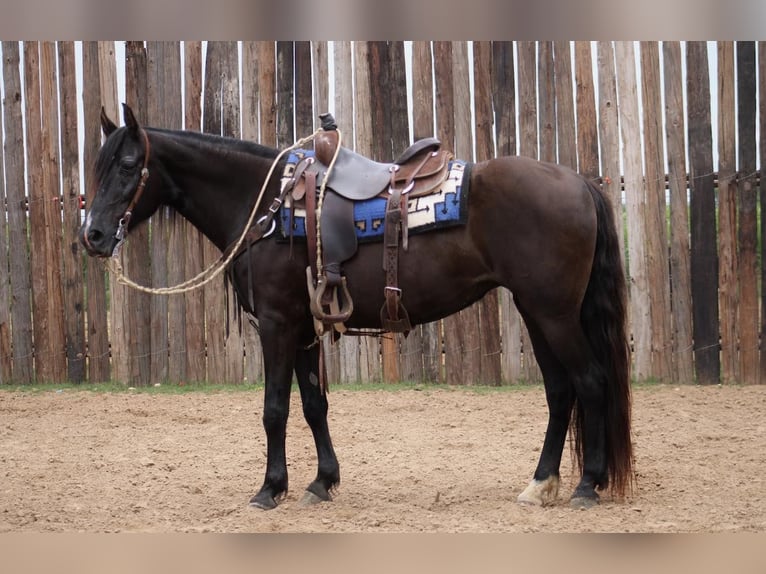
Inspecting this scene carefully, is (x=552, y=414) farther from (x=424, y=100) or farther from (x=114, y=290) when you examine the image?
(x=114, y=290)

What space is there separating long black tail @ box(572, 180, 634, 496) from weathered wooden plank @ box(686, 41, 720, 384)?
3.73m

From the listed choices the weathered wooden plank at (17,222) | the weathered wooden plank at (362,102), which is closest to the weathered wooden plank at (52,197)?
the weathered wooden plank at (17,222)

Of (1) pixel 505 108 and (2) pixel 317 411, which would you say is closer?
(2) pixel 317 411

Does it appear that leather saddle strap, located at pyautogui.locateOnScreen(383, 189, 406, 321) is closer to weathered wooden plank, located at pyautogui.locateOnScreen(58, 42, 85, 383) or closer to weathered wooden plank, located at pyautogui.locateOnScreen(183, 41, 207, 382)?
weathered wooden plank, located at pyautogui.locateOnScreen(183, 41, 207, 382)

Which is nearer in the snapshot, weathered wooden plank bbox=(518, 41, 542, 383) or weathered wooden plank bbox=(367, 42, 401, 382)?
weathered wooden plank bbox=(518, 41, 542, 383)

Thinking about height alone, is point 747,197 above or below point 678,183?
below

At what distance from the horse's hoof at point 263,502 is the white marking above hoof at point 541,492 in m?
1.38

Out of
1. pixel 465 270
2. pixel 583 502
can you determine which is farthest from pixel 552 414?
pixel 465 270

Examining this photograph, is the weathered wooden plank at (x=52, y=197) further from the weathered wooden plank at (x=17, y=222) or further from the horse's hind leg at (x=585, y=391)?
the horse's hind leg at (x=585, y=391)

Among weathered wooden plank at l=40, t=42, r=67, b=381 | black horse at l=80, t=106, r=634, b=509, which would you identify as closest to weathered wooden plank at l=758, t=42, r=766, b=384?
black horse at l=80, t=106, r=634, b=509

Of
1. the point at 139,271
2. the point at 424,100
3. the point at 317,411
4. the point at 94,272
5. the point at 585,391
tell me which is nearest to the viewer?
the point at 585,391

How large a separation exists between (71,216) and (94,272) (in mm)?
595

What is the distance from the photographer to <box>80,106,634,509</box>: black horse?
4672mm

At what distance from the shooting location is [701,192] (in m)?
8.17
